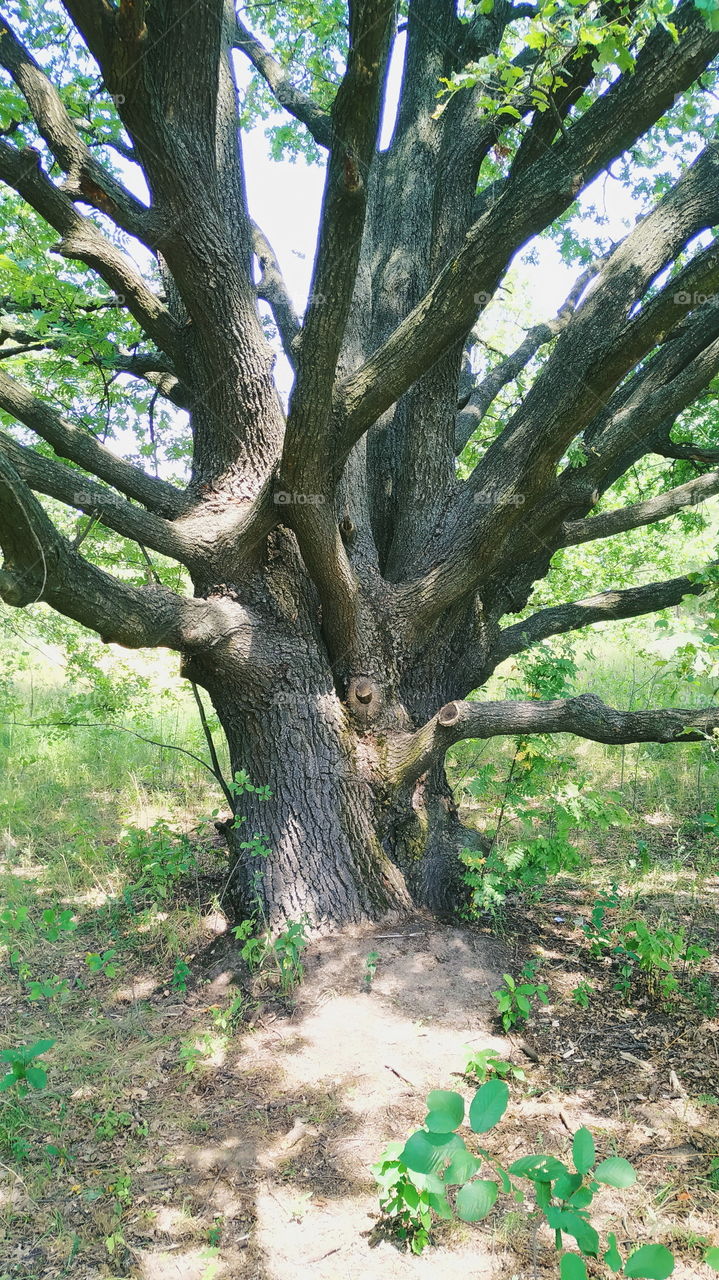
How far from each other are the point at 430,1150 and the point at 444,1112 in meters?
0.07

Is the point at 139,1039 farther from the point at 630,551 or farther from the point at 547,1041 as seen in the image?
the point at 630,551

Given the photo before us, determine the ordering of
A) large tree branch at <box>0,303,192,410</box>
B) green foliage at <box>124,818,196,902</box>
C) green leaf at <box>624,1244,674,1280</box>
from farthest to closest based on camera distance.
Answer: large tree branch at <box>0,303,192,410</box>, green foliage at <box>124,818,196,902</box>, green leaf at <box>624,1244,674,1280</box>

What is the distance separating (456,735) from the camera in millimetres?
4055

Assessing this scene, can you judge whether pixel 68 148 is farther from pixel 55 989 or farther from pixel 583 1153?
pixel 583 1153

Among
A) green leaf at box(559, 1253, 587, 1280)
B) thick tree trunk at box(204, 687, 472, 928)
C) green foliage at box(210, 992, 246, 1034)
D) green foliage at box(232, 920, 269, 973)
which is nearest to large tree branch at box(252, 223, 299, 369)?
thick tree trunk at box(204, 687, 472, 928)

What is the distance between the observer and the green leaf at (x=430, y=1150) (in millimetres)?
1426

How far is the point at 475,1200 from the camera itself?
1316mm

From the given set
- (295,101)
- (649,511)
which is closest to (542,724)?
(649,511)

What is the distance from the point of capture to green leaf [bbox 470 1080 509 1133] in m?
1.38

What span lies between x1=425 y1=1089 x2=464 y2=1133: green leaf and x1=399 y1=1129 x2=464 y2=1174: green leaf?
2cm

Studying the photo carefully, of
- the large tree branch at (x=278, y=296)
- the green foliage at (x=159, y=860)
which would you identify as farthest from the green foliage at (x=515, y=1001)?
the large tree branch at (x=278, y=296)

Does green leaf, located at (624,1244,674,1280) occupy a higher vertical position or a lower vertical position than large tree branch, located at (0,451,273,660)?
lower

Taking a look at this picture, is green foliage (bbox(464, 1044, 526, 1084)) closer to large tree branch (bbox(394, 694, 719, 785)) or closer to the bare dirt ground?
the bare dirt ground

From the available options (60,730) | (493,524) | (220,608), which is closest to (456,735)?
(493,524)
